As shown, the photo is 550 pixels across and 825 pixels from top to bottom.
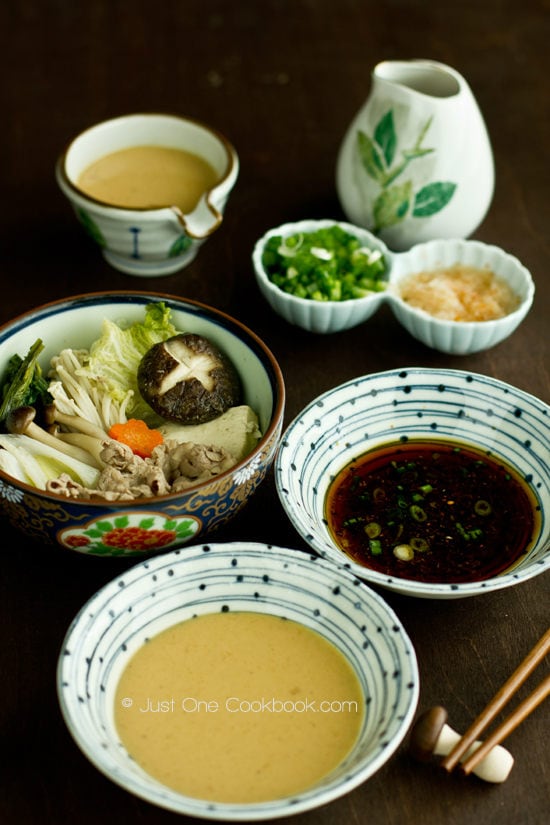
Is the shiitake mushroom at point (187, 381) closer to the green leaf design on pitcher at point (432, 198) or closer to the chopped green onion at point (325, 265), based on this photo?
the chopped green onion at point (325, 265)

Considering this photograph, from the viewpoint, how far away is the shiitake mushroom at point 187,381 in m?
1.85

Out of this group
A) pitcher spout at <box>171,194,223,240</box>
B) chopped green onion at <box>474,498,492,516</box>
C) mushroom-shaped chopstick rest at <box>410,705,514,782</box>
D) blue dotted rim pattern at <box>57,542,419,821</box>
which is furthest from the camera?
pitcher spout at <box>171,194,223,240</box>

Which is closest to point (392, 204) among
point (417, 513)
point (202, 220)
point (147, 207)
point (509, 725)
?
point (202, 220)

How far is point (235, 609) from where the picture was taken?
152cm

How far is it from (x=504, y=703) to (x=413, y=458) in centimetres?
60

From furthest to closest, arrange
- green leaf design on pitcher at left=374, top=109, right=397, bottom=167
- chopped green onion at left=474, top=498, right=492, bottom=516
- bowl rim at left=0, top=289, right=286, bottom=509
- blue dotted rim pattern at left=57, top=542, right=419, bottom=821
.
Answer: green leaf design on pitcher at left=374, top=109, right=397, bottom=167
chopped green onion at left=474, top=498, right=492, bottom=516
bowl rim at left=0, top=289, right=286, bottom=509
blue dotted rim pattern at left=57, top=542, right=419, bottom=821

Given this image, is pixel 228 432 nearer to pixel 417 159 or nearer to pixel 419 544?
pixel 419 544

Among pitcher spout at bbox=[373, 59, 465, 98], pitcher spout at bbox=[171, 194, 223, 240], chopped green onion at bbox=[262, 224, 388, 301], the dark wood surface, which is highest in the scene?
pitcher spout at bbox=[373, 59, 465, 98]

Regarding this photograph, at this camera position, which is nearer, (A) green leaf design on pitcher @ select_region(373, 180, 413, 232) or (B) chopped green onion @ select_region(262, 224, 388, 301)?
(B) chopped green onion @ select_region(262, 224, 388, 301)

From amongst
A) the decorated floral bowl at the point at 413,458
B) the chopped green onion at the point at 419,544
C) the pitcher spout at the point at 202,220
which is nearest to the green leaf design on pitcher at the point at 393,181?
the pitcher spout at the point at 202,220

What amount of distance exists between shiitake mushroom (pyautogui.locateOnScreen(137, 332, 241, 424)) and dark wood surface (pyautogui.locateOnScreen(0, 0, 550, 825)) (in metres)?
0.22

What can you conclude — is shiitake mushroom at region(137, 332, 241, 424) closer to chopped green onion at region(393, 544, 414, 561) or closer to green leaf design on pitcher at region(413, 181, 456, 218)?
chopped green onion at region(393, 544, 414, 561)

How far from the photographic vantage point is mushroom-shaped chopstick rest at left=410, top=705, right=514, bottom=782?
4.42ft

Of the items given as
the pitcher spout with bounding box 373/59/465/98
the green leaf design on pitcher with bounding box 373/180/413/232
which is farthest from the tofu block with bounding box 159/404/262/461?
the pitcher spout with bounding box 373/59/465/98
